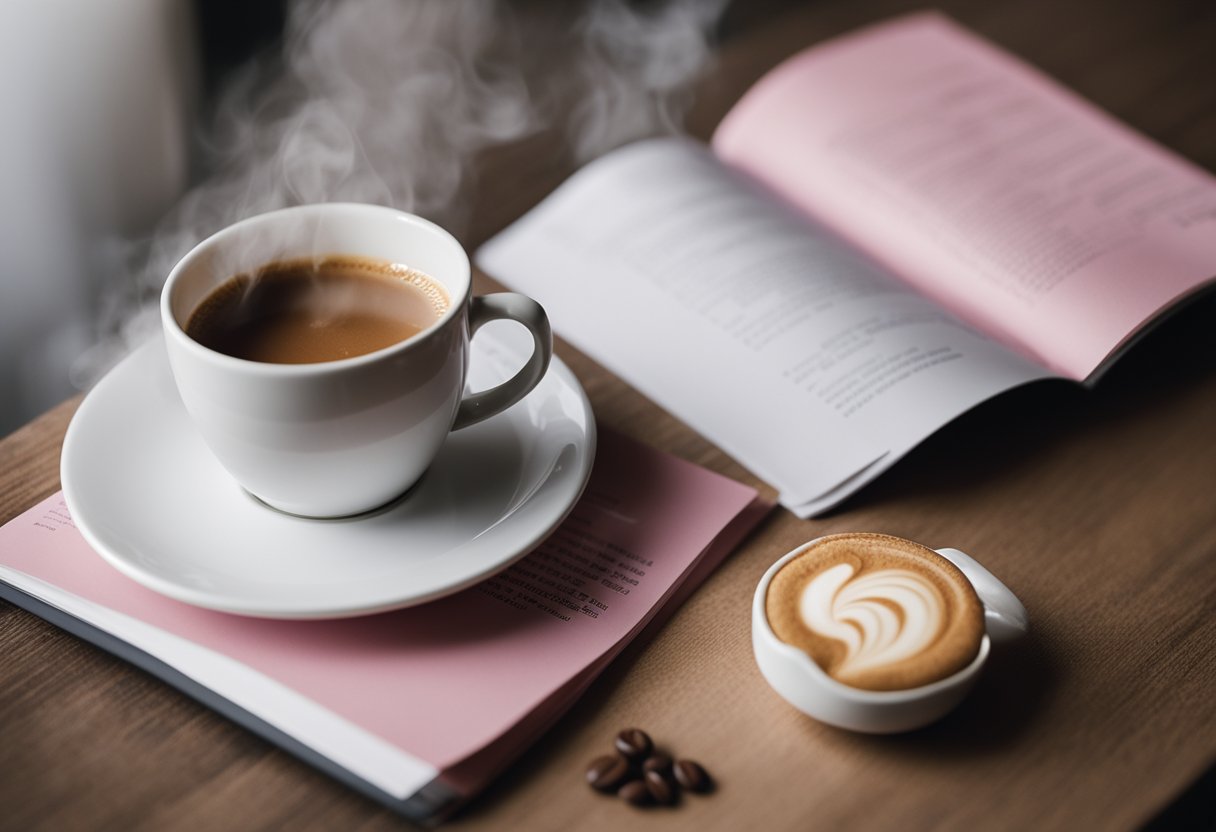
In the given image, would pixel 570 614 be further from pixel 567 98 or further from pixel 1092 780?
pixel 567 98

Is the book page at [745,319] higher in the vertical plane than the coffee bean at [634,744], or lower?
higher

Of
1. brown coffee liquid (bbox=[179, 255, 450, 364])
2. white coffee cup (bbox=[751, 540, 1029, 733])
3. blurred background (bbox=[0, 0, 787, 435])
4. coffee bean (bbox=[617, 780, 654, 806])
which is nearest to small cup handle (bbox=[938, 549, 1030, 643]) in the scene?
white coffee cup (bbox=[751, 540, 1029, 733])

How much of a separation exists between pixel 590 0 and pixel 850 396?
Result: 43.1 inches

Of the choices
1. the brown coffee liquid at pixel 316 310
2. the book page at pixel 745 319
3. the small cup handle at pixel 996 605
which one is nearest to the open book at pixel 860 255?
the book page at pixel 745 319

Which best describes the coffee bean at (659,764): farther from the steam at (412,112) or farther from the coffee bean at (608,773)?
the steam at (412,112)

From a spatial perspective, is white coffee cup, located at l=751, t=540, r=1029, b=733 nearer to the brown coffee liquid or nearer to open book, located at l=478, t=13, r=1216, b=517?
open book, located at l=478, t=13, r=1216, b=517

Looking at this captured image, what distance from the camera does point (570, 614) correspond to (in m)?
0.82

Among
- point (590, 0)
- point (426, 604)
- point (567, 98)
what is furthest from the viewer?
point (590, 0)

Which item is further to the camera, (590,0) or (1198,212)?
(590,0)

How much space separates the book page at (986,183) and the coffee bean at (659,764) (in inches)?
21.7

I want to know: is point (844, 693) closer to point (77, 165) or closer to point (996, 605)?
point (996, 605)

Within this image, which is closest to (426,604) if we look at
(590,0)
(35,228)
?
(35,228)

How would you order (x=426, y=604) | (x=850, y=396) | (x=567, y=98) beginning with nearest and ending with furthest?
(x=426, y=604)
(x=850, y=396)
(x=567, y=98)

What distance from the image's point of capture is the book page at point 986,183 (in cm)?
107
